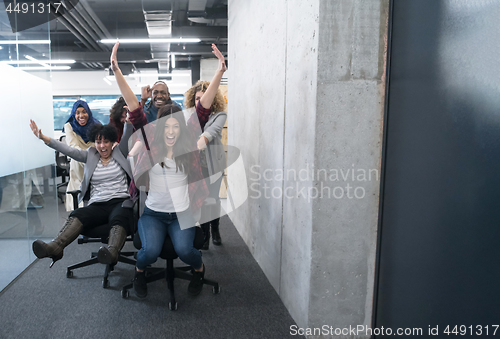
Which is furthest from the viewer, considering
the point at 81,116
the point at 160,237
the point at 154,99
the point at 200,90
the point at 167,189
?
the point at 81,116

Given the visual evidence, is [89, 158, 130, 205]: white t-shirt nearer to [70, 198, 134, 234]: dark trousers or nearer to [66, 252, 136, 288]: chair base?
[70, 198, 134, 234]: dark trousers

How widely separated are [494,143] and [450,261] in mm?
434

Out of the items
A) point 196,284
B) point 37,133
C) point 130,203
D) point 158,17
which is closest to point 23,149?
point 37,133

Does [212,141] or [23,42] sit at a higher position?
[23,42]

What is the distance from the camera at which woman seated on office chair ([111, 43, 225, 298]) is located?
2.07 meters

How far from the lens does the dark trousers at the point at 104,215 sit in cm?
223

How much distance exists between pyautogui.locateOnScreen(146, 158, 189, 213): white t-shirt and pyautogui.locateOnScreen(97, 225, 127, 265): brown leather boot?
0.26 m

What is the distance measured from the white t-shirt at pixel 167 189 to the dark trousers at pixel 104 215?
24cm

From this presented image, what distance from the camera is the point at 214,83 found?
7.35ft

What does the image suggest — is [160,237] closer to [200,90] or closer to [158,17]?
[200,90]

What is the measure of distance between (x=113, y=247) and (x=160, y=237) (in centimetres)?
30

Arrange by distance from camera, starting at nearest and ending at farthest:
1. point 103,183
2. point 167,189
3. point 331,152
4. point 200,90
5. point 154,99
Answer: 1. point 331,152
2. point 167,189
3. point 103,183
4. point 154,99
5. point 200,90

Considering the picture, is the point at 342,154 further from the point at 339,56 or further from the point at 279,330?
the point at 279,330

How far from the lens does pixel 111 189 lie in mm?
2486
